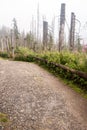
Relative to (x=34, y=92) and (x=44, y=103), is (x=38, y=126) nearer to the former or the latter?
(x=44, y=103)

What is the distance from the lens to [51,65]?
12.7 m

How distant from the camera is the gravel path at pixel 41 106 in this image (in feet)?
16.5

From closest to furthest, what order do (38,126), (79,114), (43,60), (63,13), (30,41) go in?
(38,126)
(79,114)
(43,60)
(63,13)
(30,41)

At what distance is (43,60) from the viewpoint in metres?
14.9

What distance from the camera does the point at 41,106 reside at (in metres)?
5.99

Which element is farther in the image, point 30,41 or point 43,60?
point 30,41

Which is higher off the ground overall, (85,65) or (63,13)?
(63,13)

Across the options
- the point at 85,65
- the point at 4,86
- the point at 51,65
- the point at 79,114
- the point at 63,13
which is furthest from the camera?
the point at 63,13

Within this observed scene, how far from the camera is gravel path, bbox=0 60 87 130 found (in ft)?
16.5

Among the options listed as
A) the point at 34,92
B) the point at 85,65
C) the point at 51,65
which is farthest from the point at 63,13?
the point at 34,92

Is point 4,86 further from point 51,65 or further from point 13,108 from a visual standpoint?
Answer: point 51,65

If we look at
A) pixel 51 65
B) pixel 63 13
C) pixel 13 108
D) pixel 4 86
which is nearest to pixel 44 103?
pixel 13 108

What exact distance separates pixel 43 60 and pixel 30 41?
107 feet

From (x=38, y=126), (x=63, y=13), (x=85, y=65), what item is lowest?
(x=38, y=126)
